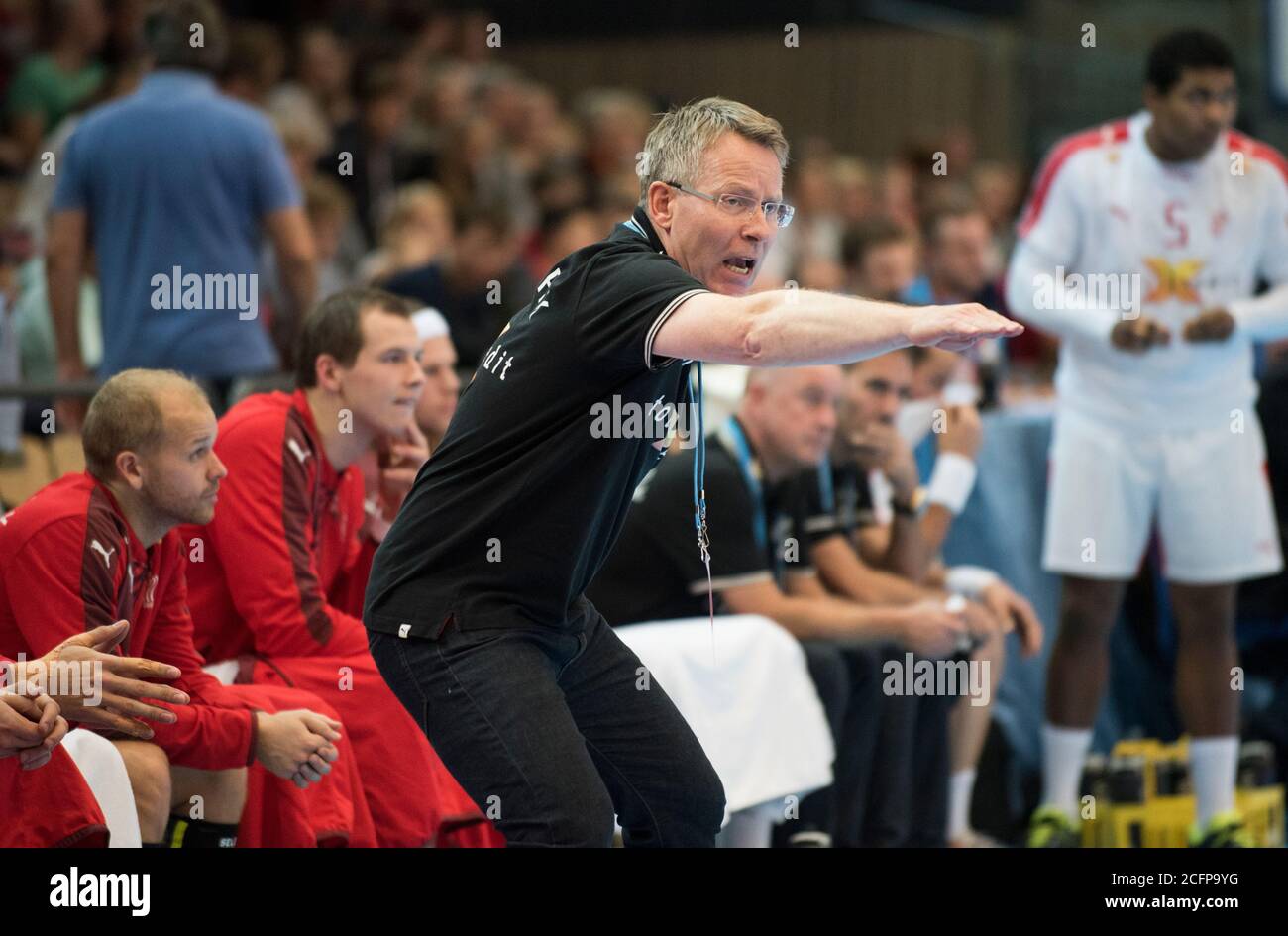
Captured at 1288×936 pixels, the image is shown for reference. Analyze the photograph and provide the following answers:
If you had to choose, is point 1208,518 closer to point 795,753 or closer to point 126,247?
point 795,753

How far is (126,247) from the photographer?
504 centimetres

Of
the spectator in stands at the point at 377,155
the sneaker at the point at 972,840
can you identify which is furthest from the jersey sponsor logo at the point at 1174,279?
the spectator in stands at the point at 377,155

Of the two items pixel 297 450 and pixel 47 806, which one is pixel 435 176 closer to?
pixel 297 450

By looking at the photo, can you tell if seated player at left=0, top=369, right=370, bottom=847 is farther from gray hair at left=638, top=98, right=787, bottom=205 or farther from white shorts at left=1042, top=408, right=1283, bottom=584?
white shorts at left=1042, top=408, right=1283, bottom=584

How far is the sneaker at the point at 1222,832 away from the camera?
504cm

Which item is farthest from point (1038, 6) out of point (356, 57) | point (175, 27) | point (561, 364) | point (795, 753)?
point (561, 364)

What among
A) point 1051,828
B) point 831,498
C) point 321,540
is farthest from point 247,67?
point 1051,828

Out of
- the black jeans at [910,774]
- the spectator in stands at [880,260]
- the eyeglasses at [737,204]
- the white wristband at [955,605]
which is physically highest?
the spectator in stands at [880,260]

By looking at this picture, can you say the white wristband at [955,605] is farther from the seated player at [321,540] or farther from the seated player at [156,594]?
the seated player at [156,594]

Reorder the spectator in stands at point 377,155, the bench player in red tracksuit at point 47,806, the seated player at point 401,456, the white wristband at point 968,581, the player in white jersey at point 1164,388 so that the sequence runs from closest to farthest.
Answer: the bench player in red tracksuit at point 47,806
the seated player at point 401,456
the player in white jersey at point 1164,388
the white wristband at point 968,581
the spectator in stands at point 377,155

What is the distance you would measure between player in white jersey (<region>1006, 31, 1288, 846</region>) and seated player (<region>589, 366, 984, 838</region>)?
634mm

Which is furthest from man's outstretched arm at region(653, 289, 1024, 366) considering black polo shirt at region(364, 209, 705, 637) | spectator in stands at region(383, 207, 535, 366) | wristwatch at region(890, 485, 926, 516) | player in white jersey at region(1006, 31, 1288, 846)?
spectator in stands at region(383, 207, 535, 366)

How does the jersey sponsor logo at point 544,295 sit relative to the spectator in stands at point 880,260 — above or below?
below
